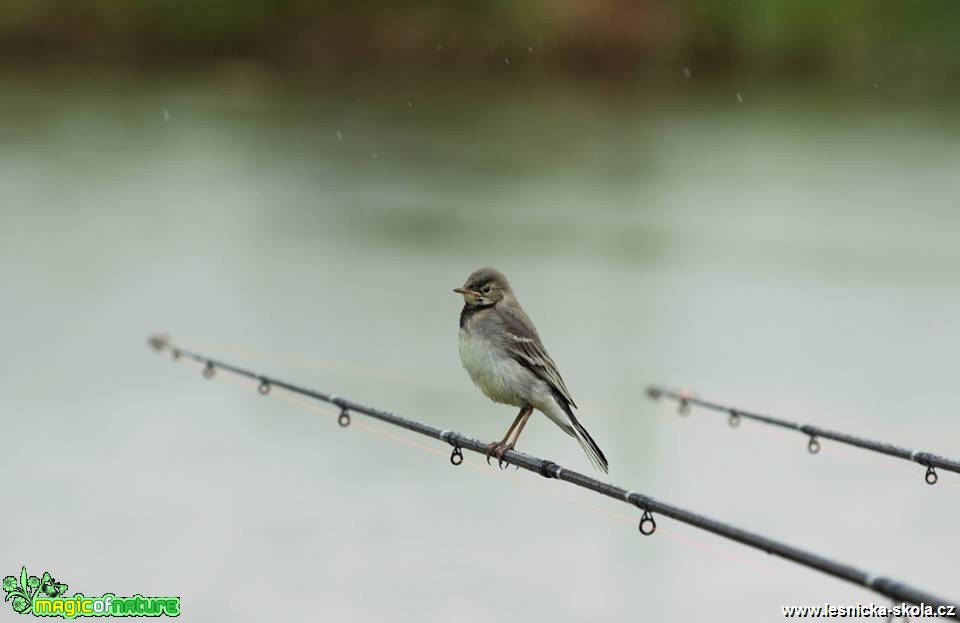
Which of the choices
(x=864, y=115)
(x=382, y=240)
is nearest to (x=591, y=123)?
(x=864, y=115)

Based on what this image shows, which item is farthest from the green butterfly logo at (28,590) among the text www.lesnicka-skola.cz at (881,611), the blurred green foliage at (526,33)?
the blurred green foliage at (526,33)

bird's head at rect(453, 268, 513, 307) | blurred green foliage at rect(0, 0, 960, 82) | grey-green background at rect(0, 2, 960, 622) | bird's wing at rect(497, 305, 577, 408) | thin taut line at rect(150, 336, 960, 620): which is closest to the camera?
thin taut line at rect(150, 336, 960, 620)

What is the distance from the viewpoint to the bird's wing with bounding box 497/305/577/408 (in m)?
5.10

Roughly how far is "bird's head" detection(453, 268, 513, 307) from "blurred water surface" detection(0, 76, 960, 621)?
187 cm

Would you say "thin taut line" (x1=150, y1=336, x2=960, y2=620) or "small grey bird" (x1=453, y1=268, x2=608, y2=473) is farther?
"small grey bird" (x1=453, y1=268, x2=608, y2=473)

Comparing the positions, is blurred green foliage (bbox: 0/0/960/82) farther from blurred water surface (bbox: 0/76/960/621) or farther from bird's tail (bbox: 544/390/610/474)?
bird's tail (bbox: 544/390/610/474)

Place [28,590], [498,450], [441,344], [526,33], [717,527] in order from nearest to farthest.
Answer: [717,527] < [498,450] < [28,590] < [441,344] < [526,33]

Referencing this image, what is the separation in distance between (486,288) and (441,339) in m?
8.98

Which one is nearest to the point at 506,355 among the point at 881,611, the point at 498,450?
the point at 498,450

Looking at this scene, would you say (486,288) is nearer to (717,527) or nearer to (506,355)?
(506,355)

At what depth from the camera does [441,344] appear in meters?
14.0

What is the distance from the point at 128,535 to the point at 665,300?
7.98 metres

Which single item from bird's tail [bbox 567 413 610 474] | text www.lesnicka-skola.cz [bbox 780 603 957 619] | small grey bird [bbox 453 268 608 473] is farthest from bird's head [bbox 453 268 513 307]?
text www.lesnicka-skola.cz [bbox 780 603 957 619]

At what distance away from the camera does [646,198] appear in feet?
74.5
